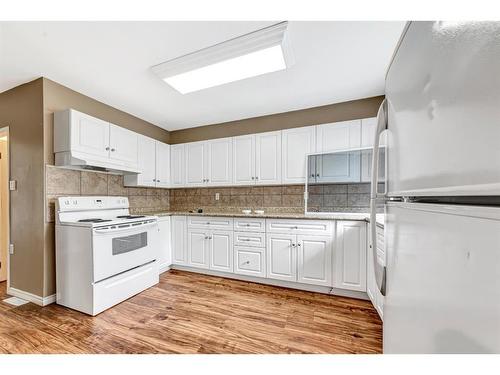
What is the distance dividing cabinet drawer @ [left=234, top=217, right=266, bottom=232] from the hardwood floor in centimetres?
76

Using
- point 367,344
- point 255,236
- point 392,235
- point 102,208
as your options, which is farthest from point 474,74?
point 102,208

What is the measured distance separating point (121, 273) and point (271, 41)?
104 inches

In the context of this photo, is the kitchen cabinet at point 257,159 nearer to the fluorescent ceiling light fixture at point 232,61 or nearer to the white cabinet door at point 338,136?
the white cabinet door at point 338,136

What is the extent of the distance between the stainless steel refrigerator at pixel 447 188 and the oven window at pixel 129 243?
2.43 m

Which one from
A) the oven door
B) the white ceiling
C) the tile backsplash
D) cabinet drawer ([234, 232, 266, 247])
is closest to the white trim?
cabinet drawer ([234, 232, 266, 247])

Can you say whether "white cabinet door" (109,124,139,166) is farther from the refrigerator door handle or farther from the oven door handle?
the refrigerator door handle

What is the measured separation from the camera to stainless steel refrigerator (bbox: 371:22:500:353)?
1.06 feet

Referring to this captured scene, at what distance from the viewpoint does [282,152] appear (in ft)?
10.1

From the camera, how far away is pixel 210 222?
307 centimetres

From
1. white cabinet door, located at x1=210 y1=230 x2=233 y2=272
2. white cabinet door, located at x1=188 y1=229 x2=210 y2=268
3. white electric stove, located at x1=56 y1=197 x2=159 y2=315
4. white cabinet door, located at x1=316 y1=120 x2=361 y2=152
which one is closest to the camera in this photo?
white electric stove, located at x1=56 y1=197 x2=159 y2=315

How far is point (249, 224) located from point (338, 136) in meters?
1.65

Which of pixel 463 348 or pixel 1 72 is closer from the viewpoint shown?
pixel 463 348
